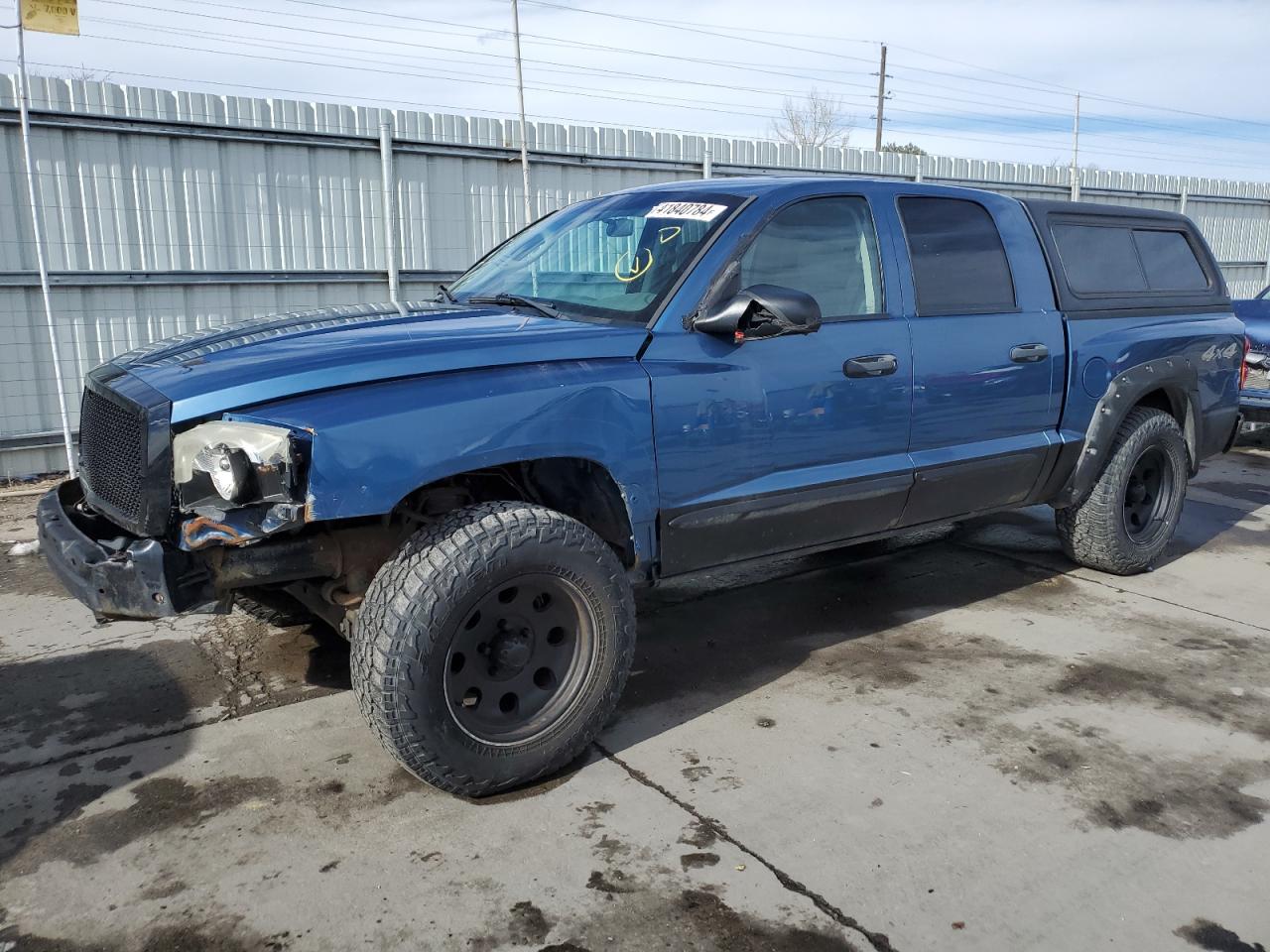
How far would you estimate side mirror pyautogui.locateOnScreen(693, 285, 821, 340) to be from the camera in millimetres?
3490

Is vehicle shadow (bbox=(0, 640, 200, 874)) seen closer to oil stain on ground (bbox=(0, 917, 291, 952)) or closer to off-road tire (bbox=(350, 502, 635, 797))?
oil stain on ground (bbox=(0, 917, 291, 952))

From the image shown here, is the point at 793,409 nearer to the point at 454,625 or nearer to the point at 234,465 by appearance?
the point at 454,625

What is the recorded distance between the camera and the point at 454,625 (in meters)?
3.05

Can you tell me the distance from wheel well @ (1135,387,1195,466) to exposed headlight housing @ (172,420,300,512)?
4.54m

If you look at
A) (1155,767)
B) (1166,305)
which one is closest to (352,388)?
(1155,767)

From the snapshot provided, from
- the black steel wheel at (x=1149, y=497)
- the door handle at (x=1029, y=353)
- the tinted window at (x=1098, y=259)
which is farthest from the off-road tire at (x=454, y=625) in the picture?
the black steel wheel at (x=1149, y=497)

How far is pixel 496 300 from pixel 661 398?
0.94 metres

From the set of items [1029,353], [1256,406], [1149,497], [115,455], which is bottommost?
[1149,497]

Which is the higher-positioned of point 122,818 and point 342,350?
point 342,350

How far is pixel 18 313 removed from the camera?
7645 millimetres

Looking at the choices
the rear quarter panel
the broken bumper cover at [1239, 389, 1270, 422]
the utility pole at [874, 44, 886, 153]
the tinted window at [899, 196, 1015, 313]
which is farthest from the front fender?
the utility pole at [874, 44, 886, 153]

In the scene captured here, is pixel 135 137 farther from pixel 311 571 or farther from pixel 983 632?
pixel 983 632

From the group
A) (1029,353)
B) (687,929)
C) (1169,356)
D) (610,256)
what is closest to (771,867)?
(687,929)

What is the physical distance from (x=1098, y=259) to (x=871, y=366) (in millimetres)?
1974
